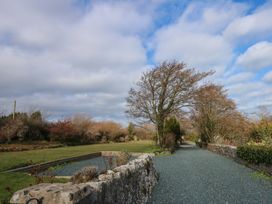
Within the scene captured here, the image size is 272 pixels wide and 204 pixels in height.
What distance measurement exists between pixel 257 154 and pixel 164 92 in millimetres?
15804

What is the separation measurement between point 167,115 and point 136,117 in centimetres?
302

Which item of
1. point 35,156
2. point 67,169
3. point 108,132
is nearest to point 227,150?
point 67,169

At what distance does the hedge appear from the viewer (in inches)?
398

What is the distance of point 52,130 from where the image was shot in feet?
106

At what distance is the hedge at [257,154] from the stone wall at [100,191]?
16.7 ft

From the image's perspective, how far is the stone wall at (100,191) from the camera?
9.70ft

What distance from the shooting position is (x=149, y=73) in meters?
26.6

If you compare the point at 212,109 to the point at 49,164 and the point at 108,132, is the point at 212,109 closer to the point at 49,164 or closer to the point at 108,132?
the point at 49,164

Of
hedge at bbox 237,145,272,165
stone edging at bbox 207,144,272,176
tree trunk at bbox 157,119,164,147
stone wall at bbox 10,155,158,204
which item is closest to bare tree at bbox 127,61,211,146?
tree trunk at bbox 157,119,164,147

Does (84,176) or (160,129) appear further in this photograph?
(160,129)

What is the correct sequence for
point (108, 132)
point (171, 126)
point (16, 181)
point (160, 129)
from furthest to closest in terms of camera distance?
point (108, 132) < point (171, 126) < point (160, 129) < point (16, 181)

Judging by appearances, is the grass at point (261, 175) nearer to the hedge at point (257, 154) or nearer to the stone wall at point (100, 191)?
the hedge at point (257, 154)

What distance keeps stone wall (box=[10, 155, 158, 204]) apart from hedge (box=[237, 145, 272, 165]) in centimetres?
509

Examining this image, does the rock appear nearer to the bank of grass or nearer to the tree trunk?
the bank of grass
